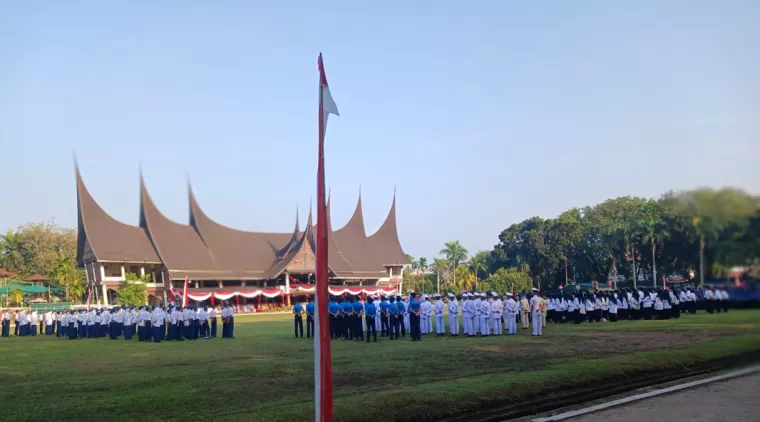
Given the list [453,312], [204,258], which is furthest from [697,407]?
[204,258]

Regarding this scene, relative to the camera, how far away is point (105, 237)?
4988 centimetres

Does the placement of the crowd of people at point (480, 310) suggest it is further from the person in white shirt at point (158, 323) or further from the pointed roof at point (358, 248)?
the pointed roof at point (358, 248)

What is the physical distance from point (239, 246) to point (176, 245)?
→ 21.3ft

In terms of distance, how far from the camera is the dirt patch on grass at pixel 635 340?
1316 centimetres

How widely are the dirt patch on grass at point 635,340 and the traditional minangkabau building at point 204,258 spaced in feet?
108

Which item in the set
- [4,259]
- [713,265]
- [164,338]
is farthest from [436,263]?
[713,265]

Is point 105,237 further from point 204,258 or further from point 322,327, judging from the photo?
point 322,327

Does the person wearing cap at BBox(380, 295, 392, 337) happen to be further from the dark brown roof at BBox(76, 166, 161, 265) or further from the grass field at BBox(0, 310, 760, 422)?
the dark brown roof at BBox(76, 166, 161, 265)

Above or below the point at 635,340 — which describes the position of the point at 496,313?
above

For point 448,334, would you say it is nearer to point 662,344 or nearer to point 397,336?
point 397,336

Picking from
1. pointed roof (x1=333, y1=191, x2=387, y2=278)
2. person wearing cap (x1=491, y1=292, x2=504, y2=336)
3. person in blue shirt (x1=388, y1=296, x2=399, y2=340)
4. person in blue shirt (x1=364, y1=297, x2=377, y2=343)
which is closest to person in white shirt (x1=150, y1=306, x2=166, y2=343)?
person in blue shirt (x1=364, y1=297, x2=377, y2=343)

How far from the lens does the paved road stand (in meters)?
7.25

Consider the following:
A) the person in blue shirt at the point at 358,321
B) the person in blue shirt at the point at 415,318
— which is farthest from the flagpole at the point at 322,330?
the person in blue shirt at the point at 358,321

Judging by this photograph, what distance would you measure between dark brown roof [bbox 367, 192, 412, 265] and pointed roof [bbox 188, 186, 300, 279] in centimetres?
1054
